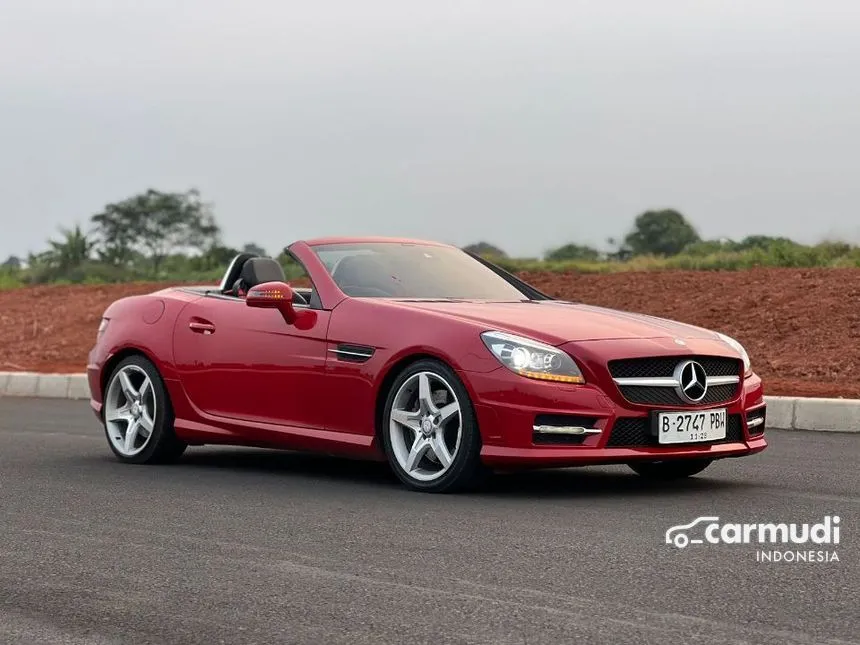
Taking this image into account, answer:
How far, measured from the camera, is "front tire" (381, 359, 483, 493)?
23.8 ft

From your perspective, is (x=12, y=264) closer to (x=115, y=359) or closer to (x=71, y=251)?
(x=71, y=251)

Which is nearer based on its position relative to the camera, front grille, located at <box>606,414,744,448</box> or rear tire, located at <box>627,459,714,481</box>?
front grille, located at <box>606,414,744,448</box>

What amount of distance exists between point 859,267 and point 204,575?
16016 mm

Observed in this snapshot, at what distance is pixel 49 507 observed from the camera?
721cm

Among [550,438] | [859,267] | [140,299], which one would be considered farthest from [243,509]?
[859,267]

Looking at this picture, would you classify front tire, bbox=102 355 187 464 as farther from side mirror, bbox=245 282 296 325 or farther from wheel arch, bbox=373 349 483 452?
wheel arch, bbox=373 349 483 452

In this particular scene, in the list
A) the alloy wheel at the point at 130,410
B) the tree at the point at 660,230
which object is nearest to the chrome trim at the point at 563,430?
the alloy wheel at the point at 130,410

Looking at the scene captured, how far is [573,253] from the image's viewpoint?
89.4 feet

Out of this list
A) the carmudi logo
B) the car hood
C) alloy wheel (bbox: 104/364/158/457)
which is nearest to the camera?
the carmudi logo

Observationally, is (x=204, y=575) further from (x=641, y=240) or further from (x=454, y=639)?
(x=641, y=240)

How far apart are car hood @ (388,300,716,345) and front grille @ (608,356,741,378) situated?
0.19 m

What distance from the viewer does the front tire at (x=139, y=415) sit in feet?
29.8

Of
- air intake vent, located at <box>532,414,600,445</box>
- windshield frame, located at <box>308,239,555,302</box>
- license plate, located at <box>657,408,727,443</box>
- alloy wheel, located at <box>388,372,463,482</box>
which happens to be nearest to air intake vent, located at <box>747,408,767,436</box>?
license plate, located at <box>657,408,727,443</box>

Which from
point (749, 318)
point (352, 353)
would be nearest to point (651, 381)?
point (352, 353)
